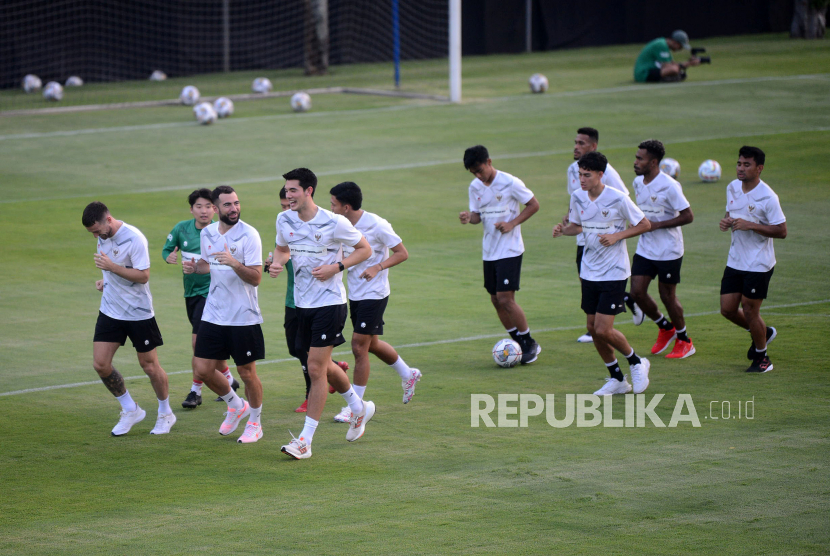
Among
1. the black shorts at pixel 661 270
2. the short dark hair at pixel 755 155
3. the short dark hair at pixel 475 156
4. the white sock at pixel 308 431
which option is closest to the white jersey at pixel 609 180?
the black shorts at pixel 661 270

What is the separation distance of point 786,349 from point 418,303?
512 cm

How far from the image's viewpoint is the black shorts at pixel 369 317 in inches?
369

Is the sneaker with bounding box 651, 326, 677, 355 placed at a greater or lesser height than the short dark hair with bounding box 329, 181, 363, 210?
lesser

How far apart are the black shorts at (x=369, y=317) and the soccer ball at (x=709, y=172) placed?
46.4 feet

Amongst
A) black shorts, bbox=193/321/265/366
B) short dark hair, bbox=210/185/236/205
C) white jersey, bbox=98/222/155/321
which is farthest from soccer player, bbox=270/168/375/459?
white jersey, bbox=98/222/155/321

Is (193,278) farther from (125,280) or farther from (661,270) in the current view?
(661,270)

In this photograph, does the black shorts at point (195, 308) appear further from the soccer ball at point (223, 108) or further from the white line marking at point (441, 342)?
the soccer ball at point (223, 108)

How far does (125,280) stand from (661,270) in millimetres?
5765

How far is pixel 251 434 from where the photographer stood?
8891 millimetres

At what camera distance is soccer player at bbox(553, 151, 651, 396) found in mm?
9742

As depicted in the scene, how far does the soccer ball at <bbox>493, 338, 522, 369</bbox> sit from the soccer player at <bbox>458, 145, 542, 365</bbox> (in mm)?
192

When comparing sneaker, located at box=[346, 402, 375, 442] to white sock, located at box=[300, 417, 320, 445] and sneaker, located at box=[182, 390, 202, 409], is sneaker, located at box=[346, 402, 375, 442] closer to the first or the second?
white sock, located at box=[300, 417, 320, 445]

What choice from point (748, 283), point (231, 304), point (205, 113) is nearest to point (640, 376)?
point (748, 283)

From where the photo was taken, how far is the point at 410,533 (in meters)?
6.72
